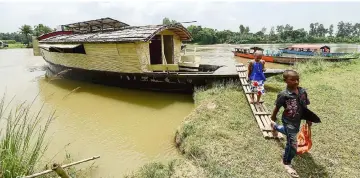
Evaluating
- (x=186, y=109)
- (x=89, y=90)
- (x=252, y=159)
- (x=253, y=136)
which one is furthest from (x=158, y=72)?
(x=252, y=159)

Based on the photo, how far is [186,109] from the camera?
829 cm

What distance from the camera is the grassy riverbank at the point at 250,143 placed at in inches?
155

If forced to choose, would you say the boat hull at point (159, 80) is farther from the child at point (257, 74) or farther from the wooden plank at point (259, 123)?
the wooden plank at point (259, 123)

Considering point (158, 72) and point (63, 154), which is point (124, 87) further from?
point (63, 154)

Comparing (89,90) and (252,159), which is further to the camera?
(89,90)

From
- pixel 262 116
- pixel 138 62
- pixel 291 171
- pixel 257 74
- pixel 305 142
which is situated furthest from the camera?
pixel 138 62

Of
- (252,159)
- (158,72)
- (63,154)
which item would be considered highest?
(158,72)

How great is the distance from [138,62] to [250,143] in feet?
21.0

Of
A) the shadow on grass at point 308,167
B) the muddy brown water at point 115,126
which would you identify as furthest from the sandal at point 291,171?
the muddy brown water at point 115,126

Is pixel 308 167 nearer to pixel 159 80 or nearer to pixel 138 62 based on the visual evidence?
pixel 159 80

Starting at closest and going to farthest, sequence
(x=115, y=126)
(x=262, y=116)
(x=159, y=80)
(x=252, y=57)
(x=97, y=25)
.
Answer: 1. (x=262, y=116)
2. (x=115, y=126)
3. (x=159, y=80)
4. (x=97, y=25)
5. (x=252, y=57)

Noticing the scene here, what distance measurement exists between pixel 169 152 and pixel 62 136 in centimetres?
317

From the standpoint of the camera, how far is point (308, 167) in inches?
155

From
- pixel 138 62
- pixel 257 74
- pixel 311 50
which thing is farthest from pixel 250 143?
pixel 311 50
